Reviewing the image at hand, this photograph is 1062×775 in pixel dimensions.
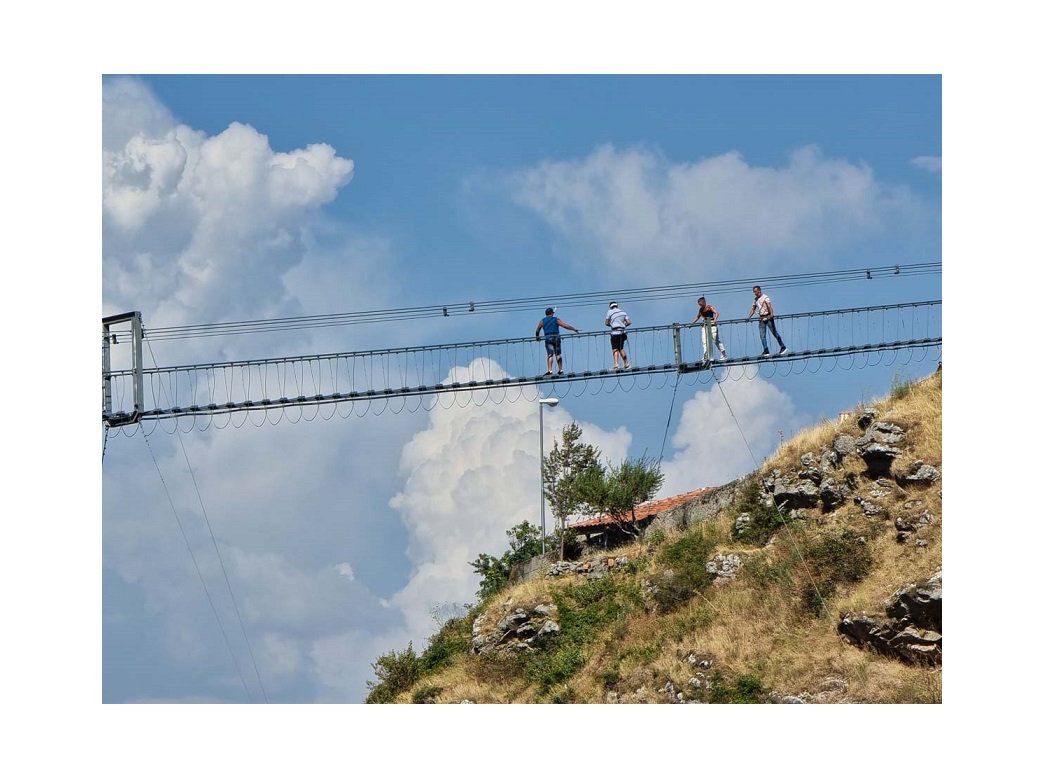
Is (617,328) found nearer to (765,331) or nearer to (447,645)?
(765,331)

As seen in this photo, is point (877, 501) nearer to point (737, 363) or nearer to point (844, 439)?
point (844, 439)

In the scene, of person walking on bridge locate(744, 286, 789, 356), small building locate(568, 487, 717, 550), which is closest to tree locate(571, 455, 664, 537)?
small building locate(568, 487, 717, 550)

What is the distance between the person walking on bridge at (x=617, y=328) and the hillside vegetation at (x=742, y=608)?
27.3ft

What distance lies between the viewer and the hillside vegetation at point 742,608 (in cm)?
3294

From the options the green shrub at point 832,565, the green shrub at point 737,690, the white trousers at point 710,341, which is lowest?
the green shrub at point 737,690

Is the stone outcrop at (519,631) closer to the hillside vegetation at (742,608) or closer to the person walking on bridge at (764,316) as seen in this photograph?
the hillside vegetation at (742,608)

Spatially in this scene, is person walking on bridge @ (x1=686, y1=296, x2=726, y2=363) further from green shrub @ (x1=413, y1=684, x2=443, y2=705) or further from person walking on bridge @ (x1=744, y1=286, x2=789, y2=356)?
green shrub @ (x1=413, y1=684, x2=443, y2=705)

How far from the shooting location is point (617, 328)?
100ft

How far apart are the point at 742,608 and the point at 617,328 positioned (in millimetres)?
8885

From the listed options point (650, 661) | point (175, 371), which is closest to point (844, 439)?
point (650, 661)

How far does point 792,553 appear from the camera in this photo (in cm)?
3612

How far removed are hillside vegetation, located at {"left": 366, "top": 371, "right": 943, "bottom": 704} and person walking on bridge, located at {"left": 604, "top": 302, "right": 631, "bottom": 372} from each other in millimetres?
8329

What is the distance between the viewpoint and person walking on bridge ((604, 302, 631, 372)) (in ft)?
99.1

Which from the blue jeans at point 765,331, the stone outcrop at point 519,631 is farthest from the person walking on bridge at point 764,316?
Answer: the stone outcrop at point 519,631
